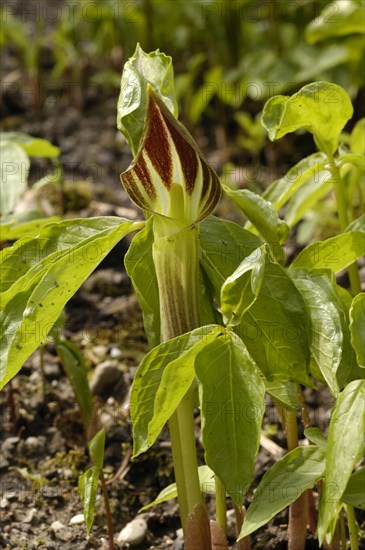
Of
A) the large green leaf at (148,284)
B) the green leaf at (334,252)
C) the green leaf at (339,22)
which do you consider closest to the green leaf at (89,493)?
the large green leaf at (148,284)

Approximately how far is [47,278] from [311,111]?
1.53ft

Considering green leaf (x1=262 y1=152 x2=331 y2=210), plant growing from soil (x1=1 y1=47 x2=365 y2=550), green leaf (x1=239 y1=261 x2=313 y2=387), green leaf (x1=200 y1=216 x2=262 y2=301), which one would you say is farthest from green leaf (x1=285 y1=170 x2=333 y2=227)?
green leaf (x1=239 y1=261 x2=313 y2=387)

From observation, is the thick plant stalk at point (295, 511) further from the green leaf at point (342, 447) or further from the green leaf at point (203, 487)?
the green leaf at point (342, 447)

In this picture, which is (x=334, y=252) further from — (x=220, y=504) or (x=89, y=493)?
(x=89, y=493)

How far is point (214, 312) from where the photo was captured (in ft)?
4.48

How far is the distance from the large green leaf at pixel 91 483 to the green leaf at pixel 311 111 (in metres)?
0.55

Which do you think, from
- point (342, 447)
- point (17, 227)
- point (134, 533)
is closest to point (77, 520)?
point (134, 533)

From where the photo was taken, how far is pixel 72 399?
6.78 feet

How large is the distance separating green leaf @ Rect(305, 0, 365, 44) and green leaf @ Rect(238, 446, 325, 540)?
Answer: 1.34 m

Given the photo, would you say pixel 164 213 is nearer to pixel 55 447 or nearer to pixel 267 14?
pixel 55 447

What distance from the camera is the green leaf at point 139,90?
1195 millimetres

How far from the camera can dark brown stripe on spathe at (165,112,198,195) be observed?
43.9 inches

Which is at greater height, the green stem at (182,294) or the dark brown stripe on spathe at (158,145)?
the dark brown stripe on spathe at (158,145)

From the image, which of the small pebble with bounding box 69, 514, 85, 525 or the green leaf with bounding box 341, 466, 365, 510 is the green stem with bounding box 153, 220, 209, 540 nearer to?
the green leaf with bounding box 341, 466, 365, 510
